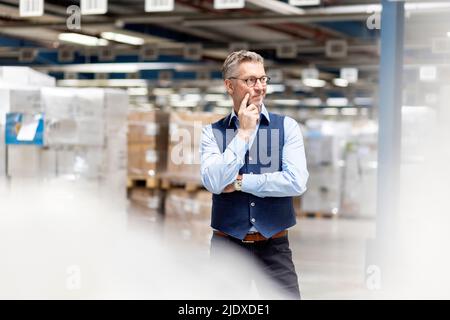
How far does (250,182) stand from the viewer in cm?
322

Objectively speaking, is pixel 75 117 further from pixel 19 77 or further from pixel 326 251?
pixel 326 251

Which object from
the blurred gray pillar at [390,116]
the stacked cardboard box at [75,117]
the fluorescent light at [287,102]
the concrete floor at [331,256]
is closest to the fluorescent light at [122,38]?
the concrete floor at [331,256]

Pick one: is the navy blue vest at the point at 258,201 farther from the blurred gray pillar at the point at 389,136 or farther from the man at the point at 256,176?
the blurred gray pillar at the point at 389,136

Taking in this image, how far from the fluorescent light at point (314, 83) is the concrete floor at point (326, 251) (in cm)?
872

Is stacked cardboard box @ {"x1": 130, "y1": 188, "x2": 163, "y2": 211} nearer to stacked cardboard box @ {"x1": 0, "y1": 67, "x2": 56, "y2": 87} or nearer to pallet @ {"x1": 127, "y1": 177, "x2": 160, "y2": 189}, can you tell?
pallet @ {"x1": 127, "y1": 177, "x2": 160, "y2": 189}

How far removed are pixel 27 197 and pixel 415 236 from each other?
2.86 m

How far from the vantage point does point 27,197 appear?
684 cm

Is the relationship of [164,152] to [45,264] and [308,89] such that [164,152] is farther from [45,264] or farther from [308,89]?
[308,89]

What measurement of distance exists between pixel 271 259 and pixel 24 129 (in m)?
4.00

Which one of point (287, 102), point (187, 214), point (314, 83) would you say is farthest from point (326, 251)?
Result: point (287, 102)

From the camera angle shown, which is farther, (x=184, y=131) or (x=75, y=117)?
(x=184, y=131)

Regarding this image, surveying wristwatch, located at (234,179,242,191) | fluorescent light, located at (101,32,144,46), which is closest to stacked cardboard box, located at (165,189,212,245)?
fluorescent light, located at (101,32,144,46)

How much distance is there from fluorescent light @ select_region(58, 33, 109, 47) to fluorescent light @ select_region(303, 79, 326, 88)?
8.94 metres
